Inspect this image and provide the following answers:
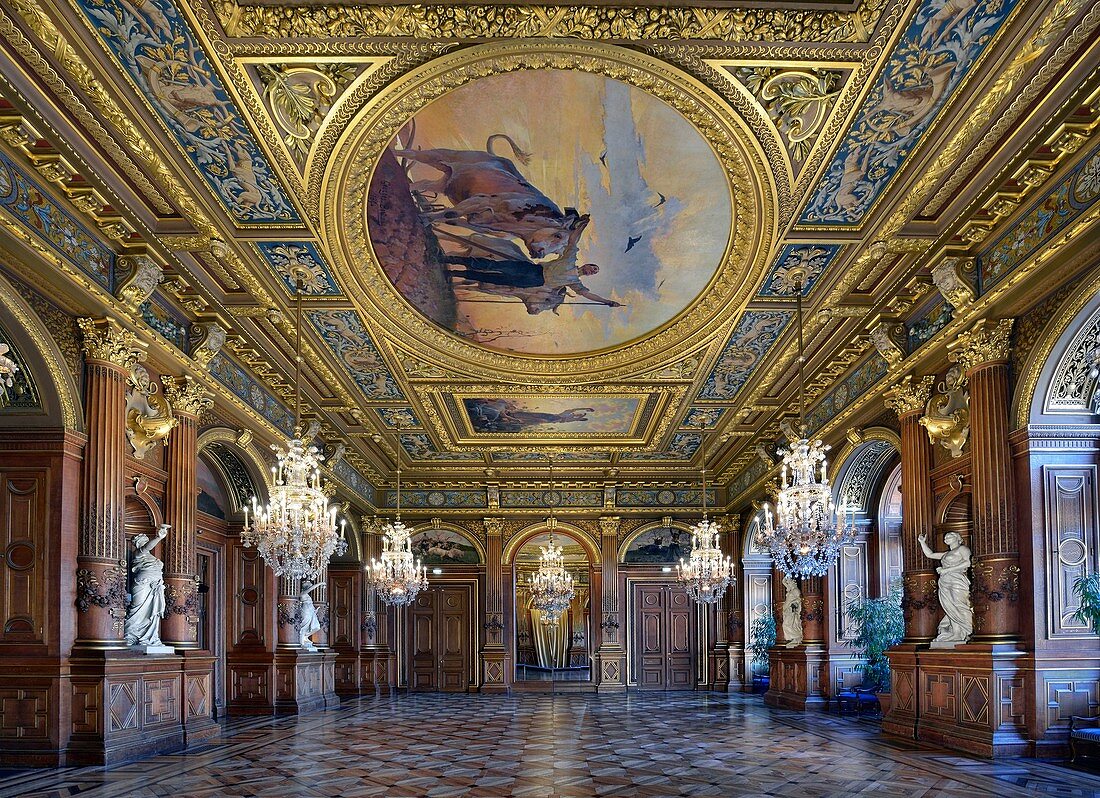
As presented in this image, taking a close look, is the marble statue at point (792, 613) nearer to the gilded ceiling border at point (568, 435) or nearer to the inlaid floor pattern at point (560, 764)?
the inlaid floor pattern at point (560, 764)

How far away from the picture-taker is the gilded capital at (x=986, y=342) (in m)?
10.6

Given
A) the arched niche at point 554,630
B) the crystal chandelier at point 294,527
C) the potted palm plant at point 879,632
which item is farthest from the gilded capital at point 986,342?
the arched niche at point 554,630

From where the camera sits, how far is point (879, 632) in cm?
1609

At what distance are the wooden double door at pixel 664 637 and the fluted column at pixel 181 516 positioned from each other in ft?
52.6

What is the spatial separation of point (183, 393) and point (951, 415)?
9933 mm

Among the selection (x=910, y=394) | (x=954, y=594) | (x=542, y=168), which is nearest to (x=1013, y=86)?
(x=542, y=168)

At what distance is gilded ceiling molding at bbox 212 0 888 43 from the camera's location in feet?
23.1

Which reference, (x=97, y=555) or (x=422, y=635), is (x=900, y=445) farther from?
(x=422, y=635)

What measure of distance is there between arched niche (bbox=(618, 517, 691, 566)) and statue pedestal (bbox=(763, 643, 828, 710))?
23.1 feet

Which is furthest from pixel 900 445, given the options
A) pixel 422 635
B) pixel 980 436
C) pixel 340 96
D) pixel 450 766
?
pixel 422 635

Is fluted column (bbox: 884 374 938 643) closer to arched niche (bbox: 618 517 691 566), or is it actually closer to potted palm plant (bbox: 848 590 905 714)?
potted palm plant (bbox: 848 590 905 714)

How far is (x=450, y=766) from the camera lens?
10492 millimetres

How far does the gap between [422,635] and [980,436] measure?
18877 millimetres

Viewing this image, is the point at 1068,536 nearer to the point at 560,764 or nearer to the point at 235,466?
the point at 560,764
